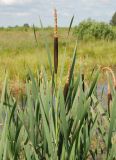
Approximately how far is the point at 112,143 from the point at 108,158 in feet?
0.26

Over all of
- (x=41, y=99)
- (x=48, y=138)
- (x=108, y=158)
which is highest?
(x=41, y=99)

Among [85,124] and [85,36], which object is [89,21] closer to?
[85,36]

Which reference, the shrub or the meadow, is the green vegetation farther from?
the shrub

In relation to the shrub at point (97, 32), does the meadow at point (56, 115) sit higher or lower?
higher

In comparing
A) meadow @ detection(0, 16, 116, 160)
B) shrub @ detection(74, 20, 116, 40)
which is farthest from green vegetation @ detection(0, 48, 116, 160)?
shrub @ detection(74, 20, 116, 40)

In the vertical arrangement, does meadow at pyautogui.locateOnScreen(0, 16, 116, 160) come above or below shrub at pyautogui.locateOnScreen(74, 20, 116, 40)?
above

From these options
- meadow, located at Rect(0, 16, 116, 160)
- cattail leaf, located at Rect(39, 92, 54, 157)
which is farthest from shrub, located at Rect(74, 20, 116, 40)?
cattail leaf, located at Rect(39, 92, 54, 157)

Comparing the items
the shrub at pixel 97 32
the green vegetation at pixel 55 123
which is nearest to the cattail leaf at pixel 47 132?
the green vegetation at pixel 55 123

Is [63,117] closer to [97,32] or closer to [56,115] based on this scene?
[56,115]

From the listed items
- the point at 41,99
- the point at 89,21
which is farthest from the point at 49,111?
the point at 89,21

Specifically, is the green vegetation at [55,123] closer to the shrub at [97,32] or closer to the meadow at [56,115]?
the meadow at [56,115]

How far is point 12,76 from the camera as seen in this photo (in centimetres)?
1170

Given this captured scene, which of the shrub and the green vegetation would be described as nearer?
the green vegetation

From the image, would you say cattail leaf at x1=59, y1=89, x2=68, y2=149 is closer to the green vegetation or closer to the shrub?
the green vegetation
